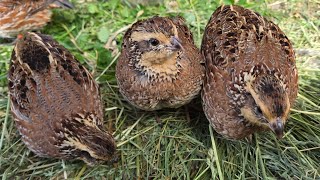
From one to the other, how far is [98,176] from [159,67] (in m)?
1.19

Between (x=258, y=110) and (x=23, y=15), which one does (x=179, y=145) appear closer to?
(x=258, y=110)

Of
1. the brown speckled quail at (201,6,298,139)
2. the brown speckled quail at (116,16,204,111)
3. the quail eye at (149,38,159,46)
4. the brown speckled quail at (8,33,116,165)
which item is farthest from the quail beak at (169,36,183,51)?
the brown speckled quail at (8,33,116,165)

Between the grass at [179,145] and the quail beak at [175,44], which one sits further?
the grass at [179,145]

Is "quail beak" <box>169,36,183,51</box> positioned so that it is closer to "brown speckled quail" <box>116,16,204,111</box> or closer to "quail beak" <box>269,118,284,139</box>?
"brown speckled quail" <box>116,16,204,111</box>

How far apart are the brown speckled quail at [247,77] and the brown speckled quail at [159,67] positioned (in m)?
0.19

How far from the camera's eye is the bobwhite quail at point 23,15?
5977mm

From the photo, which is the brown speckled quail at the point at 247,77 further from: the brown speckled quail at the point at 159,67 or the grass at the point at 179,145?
the grass at the point at 179,145

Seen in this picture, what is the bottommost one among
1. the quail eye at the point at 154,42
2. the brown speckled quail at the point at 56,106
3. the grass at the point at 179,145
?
the grass at the point at 179,145

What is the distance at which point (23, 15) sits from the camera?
605 cm

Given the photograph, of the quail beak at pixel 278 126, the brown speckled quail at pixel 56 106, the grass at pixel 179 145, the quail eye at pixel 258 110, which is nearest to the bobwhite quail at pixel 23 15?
the grass at pixel 179 145

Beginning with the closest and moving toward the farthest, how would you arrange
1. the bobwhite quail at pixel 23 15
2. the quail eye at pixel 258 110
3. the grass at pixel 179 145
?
the quail eye at pixel 258 110
the grass at pixel 179 145
the bobwhite quail at pixel 23 15

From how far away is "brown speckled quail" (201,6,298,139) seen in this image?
151 inches

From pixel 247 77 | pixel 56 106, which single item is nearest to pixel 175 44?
pixel 247 77

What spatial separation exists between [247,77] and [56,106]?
A: 1774 millimetres
